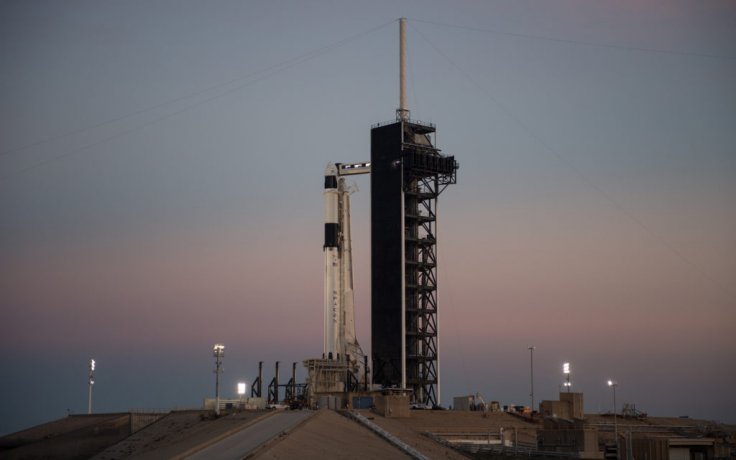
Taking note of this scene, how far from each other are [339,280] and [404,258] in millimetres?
6568

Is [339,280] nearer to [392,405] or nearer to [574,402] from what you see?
[392,405]

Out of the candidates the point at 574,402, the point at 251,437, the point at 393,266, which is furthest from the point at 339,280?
the point at 251,437

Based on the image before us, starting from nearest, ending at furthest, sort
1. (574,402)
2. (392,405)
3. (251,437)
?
(251,437) < (392,405) < (574,402)

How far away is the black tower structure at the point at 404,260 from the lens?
315ft

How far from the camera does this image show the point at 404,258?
315 ft

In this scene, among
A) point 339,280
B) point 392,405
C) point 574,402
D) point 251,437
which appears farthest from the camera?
point 339,280

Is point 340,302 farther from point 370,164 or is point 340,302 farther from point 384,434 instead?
point 384,434

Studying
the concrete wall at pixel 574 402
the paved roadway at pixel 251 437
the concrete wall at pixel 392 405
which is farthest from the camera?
the concrete wall at pixel 574 402

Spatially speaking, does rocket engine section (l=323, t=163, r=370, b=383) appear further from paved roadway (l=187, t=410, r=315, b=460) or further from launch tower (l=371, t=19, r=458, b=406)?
paved roadway (l=187, t=410, r=315, b=460)

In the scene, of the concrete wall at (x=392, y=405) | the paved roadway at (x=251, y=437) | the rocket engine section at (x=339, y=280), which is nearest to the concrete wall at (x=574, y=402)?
the concrete wall at (x=392, y=405)

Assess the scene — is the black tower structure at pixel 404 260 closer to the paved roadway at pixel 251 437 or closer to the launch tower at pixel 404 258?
the launch tower at pixel 404 258

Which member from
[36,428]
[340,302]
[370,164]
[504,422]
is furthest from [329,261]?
[36,428]

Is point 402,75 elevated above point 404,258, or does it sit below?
above

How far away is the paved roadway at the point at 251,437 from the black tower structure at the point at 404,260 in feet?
78.3
